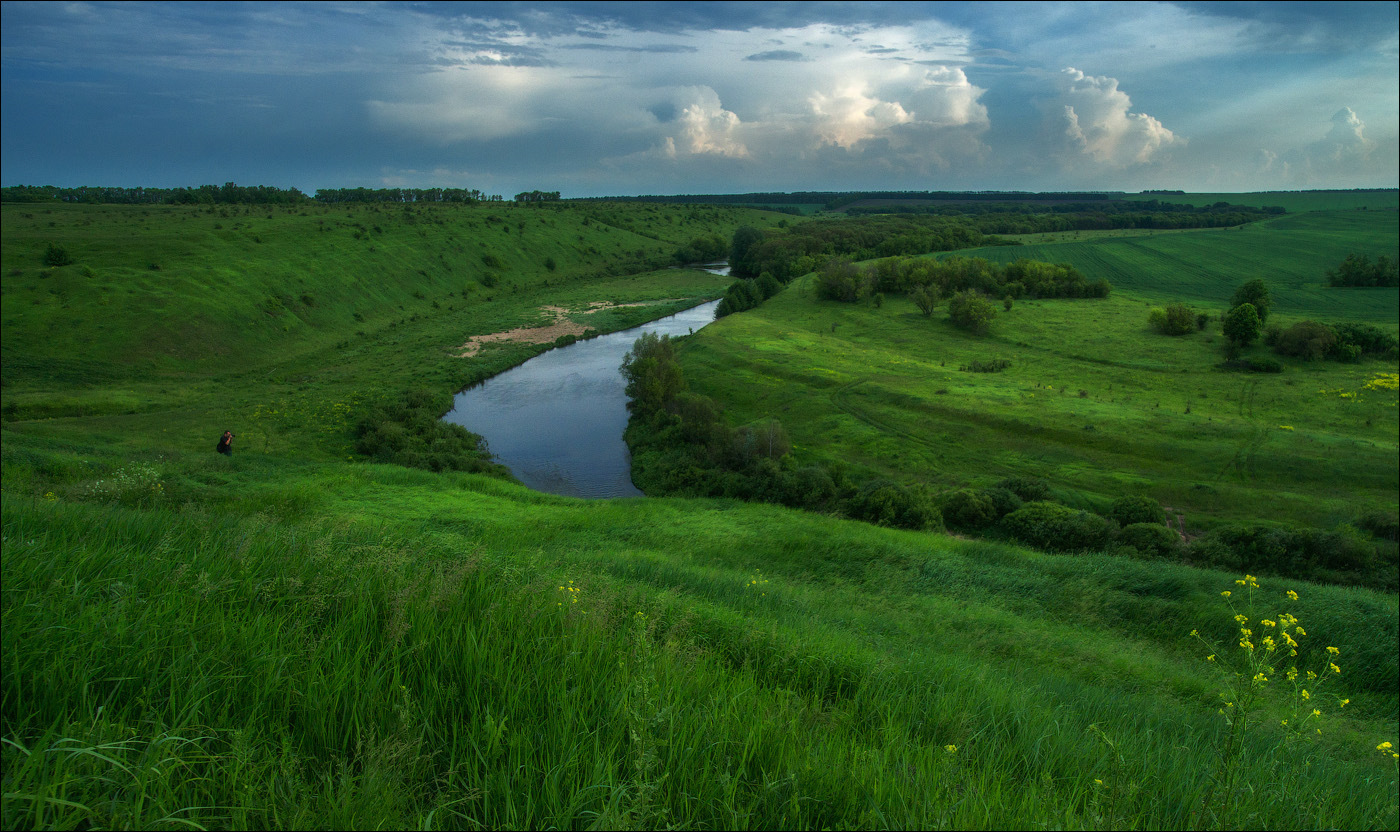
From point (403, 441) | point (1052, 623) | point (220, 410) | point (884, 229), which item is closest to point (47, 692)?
point (1052, 623)

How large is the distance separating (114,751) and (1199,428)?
46.2 m

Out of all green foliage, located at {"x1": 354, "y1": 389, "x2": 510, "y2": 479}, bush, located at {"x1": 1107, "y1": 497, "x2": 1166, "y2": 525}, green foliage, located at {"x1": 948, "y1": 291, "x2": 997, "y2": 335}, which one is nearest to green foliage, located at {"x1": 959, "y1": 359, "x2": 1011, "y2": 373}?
green foliage, located at {"x1": 948, "y1": 291, "x2": 997, "y2": 335}

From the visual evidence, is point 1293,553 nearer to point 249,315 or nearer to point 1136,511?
point 1136,511

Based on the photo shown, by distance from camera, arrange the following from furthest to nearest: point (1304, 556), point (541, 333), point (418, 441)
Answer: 1. point (541, 333)
2. point (418, 441)
3. point (1304, 556)

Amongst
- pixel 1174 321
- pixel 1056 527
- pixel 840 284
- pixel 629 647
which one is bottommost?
pixel 1056 527

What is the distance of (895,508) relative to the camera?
27.3 metres

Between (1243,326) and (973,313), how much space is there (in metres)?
21.0

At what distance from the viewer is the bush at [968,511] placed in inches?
1118

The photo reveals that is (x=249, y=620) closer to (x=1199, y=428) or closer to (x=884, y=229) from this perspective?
(x=1199, y=428)

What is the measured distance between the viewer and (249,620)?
3312 mm

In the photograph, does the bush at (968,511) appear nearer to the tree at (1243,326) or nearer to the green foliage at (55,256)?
the tree at (1243,326)

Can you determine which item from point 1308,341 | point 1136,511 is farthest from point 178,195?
point 1308,341

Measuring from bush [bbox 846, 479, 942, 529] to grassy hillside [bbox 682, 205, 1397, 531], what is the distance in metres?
6.78

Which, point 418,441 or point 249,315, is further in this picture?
point 249,315
